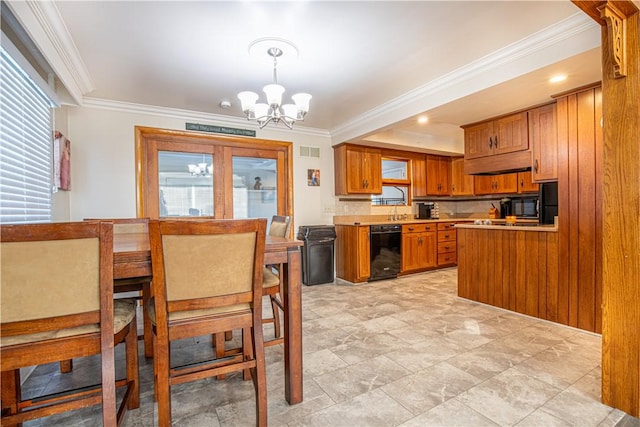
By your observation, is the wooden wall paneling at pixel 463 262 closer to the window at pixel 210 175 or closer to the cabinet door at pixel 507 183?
the cabinet door at pixel 507 183

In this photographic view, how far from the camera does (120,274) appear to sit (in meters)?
1.38

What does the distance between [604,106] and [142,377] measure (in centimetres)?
336

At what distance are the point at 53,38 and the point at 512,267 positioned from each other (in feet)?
14.7

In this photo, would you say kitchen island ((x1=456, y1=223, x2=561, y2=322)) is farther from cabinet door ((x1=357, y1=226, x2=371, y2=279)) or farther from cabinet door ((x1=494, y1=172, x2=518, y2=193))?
cabinet door ((x1=494, y1=172, x2=518, y2=193))

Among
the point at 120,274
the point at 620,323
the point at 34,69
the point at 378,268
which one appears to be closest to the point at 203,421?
the point at 120,274

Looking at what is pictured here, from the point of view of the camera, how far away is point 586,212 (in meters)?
2.68

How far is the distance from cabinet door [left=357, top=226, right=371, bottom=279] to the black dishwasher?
0.07 m

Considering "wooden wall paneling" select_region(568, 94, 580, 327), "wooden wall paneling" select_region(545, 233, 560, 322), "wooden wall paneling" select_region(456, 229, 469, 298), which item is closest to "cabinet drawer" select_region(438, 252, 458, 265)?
"wooden wall paneling" select_region(456, 229, 469, 298)

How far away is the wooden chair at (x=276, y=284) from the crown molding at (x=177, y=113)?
2005 millimetres

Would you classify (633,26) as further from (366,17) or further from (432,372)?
(432,372)

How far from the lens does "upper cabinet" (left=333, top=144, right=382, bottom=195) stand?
4902 mm

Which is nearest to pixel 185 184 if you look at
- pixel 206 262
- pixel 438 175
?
pixel 206 262

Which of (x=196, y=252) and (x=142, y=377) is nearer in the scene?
(x=196, y=252)

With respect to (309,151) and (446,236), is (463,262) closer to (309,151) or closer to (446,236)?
(446,236)
